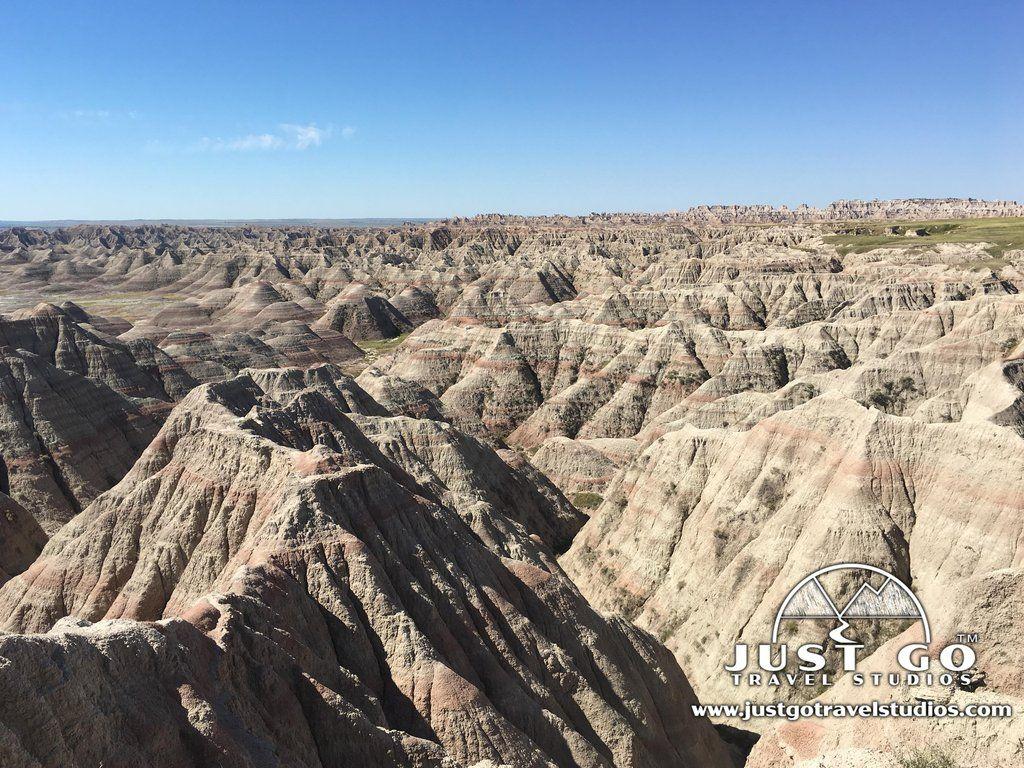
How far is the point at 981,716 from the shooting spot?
18547 millimetres

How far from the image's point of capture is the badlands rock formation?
667 inches

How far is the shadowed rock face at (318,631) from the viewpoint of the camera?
14570 millimetres

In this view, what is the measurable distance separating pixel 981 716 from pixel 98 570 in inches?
1240

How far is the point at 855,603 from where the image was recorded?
31594 mm

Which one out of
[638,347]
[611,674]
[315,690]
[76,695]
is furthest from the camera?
[638,347]

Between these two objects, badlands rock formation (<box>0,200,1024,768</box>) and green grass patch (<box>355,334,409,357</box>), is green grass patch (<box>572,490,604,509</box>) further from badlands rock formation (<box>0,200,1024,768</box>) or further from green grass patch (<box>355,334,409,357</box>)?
green grass patch (<box>355,334,409,357</box>)

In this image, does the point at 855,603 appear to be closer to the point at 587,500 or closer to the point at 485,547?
the point at 485,547

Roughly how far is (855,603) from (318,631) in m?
24.9

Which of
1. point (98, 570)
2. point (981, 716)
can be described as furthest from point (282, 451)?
point (981, 716)

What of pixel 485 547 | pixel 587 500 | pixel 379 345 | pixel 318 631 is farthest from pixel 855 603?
pixel 379 345

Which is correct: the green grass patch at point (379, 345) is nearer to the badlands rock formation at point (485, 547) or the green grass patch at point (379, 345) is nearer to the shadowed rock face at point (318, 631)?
the badlands rock formation at point (485, 547)

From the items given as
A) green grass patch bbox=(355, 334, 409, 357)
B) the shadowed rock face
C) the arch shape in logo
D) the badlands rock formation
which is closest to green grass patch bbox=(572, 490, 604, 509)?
the badlands rock formation

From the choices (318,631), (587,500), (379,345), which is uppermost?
(318,631)

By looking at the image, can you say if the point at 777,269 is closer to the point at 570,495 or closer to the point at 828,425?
the point at 570,495
